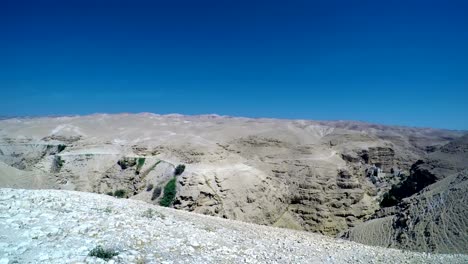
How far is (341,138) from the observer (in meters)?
69.9

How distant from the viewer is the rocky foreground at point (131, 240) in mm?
7199

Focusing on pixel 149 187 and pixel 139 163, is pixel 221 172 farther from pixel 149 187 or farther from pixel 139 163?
pixel 139 163

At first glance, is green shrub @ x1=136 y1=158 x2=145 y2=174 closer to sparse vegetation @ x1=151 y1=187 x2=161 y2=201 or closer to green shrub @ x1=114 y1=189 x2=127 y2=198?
green shrub @ x1=114 y1=189 x2=127 y2=198

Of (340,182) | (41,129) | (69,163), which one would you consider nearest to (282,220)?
(340,182)

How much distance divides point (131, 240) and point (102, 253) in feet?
4.17

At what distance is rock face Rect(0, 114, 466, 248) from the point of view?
36219 millimetres

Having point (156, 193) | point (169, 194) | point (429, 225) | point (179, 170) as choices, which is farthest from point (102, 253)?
point (179, 170)

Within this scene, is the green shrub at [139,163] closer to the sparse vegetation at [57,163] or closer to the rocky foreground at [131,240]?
the sparse vegetation at [57,163]

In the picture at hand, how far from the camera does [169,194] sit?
35.0m

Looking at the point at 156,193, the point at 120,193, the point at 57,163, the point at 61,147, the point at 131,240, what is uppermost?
the point at 61,147

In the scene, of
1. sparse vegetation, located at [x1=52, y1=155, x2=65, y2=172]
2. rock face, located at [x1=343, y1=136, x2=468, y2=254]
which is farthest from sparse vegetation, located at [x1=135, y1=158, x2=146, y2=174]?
rock face, located at [x1=343, y1=136, x2=468, y2=254]

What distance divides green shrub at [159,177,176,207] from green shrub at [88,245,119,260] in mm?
27018

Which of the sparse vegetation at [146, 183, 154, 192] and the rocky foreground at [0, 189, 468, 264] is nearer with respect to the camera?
the rocky foreground at [0, 189, 468, 264]

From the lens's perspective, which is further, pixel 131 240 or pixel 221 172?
pixel 221 172
